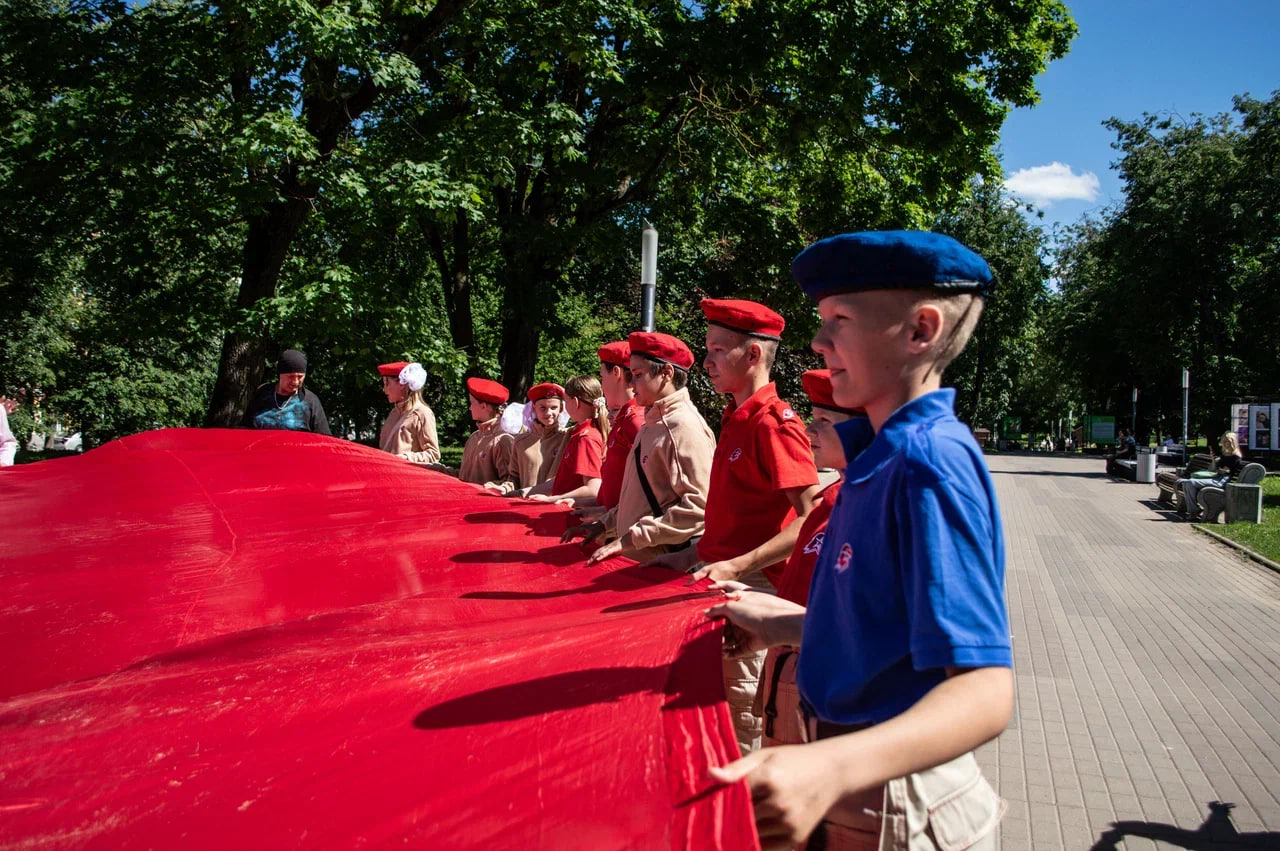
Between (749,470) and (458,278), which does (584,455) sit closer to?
(749,470)

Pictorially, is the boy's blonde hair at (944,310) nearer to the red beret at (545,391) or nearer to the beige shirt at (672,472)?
the beige shirt at (672,472)

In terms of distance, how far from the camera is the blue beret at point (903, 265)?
5.12 ft

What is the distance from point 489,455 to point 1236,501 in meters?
15.2

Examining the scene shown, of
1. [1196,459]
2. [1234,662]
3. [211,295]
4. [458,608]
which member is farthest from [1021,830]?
[1196,459]

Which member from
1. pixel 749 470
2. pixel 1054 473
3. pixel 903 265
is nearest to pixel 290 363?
pixel 749 470

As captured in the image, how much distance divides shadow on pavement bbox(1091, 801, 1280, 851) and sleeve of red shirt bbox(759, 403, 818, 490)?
2653 mm

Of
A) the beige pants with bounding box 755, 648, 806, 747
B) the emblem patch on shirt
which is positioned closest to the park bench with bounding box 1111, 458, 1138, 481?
the emblem patch on shirt

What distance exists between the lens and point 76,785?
1697 mm

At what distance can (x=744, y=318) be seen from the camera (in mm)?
3732

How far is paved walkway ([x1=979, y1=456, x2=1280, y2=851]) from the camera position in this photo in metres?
5.01

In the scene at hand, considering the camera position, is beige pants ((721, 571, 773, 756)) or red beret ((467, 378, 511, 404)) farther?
red beret ((467, 378, 511, 404))

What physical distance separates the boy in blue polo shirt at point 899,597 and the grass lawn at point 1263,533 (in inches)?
552

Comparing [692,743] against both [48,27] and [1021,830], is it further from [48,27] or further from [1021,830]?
[48,27]

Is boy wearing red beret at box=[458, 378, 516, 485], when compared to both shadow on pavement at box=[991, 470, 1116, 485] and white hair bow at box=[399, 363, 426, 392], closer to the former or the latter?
white hair bow at box=[399, 363, 426, 392]
